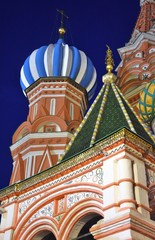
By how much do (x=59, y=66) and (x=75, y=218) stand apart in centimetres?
1219

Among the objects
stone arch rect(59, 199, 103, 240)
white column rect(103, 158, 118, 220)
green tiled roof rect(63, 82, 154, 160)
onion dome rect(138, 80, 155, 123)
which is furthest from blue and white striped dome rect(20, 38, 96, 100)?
white column rect(103, 158, 118, 220)

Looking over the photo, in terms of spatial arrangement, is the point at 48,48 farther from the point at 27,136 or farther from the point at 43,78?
the point at 27,136

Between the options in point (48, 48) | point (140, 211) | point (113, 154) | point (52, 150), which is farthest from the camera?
point (48, 48)

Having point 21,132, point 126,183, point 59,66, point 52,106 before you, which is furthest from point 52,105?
point 126,183

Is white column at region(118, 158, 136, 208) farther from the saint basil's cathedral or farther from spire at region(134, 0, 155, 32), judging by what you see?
spire at region(134, 0, 155, 32)

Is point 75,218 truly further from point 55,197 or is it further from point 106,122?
point 106,122

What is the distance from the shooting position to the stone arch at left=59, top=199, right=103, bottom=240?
7.09m

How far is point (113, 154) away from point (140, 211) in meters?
1.06

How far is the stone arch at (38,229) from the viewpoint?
757 cm

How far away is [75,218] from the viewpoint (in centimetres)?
718

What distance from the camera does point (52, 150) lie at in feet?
53.2

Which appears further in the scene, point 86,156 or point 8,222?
point 8,222

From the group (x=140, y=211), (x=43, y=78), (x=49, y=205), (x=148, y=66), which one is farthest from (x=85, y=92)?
(x=140, y=211)

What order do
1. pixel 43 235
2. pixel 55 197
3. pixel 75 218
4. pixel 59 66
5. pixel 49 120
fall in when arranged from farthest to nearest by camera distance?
pixel 59 66 < pixel 49 120 < pixel 43 235 < pixel 55 197 < pixel 75 218
